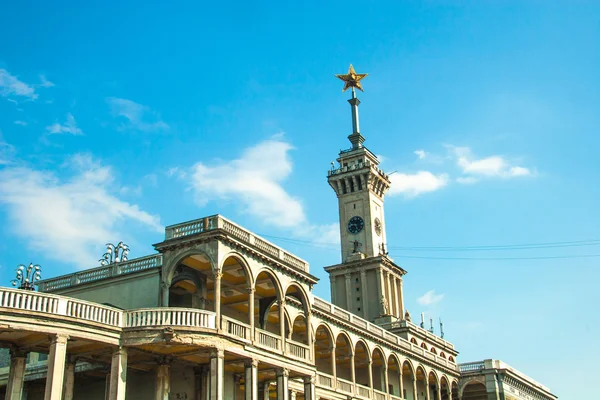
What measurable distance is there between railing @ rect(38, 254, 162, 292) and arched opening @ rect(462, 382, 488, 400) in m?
53.7

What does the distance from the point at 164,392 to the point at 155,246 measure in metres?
8.94

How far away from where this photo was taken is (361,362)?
74.5m

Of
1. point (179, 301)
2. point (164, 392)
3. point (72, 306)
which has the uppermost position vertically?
point (179, 301)

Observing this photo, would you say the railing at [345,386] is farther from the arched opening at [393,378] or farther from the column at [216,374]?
the column at [216,374]

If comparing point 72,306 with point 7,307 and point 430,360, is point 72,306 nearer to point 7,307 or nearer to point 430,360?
point 7,307

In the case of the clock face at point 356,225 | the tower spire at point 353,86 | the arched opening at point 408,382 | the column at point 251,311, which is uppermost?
the tower spire at point 353,86

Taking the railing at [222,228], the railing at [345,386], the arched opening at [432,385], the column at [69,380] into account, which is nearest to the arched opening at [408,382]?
the arched opening at [432,385]

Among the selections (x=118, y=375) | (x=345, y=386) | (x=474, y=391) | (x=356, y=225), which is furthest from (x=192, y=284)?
(x=474, y=391)

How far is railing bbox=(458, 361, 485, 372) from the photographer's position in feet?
297

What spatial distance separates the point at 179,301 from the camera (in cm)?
5038

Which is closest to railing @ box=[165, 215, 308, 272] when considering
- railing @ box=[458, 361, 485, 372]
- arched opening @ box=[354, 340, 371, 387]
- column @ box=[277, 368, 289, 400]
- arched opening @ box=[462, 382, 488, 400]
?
column @ box=[277, 368, 289, 400]

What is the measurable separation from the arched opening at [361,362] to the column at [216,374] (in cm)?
2761

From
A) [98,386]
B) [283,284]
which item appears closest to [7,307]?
[98,386]

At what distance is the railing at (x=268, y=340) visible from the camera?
47.4 meters
